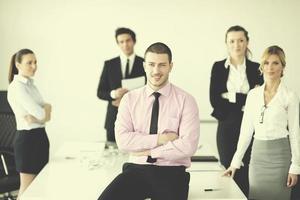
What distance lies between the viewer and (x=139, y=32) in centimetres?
514

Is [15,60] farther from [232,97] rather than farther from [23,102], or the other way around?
[232,97]

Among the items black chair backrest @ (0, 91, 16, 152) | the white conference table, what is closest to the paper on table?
the white conference table

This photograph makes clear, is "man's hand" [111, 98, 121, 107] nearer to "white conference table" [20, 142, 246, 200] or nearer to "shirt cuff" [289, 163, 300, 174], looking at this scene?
"white conference table" [20, 142, 246, 200]

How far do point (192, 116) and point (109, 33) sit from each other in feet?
8.47

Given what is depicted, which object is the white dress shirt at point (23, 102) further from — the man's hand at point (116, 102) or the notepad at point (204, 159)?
the notepad at point (204, 159)

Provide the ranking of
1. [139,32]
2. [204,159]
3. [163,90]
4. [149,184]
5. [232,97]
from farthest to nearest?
1. [139,32]
2. [232,97]
3. [204,159]
4. [163,90]
5. [149,184]

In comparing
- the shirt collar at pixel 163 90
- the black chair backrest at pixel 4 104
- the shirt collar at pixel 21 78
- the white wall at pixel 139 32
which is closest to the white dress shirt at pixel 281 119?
the shirt collar at pixel 163 90

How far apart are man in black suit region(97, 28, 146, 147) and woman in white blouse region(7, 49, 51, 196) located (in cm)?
73

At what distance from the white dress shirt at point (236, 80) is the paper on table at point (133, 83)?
29.7 inches

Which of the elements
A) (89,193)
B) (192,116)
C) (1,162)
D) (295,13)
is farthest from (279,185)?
(295,13)

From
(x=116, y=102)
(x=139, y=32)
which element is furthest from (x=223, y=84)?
(x=139, y=32)

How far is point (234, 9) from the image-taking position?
514cm

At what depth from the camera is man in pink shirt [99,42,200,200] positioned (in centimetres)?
266

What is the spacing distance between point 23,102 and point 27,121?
0.49ft
